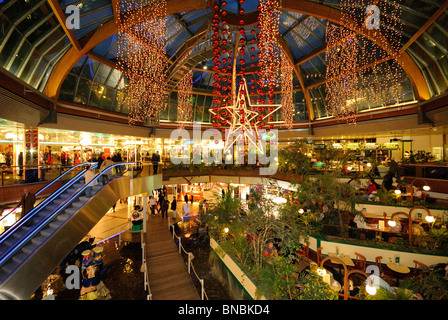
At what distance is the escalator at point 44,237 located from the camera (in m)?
4.56

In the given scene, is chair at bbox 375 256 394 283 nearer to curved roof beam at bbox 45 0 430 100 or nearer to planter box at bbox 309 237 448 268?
planter box at bbox 309 237 448 268

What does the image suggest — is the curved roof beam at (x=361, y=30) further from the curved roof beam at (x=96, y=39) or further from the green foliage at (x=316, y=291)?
the green foliage at (x=316, y=291)

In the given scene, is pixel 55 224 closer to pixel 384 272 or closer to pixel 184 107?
pixel 384 272

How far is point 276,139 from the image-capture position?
19.1 meters

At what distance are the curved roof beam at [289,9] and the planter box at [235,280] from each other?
9.28 metres

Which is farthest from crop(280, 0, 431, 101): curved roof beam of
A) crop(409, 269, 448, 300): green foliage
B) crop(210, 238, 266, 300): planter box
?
crop(210, 238, 266, 300): planter box

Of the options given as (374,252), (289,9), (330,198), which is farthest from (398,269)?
(289,9)

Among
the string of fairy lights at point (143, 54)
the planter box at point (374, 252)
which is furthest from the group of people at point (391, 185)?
the string of fairy lights at point (143, 54)

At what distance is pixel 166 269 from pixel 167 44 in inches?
496

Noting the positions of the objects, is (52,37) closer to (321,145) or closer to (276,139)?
(276,139)

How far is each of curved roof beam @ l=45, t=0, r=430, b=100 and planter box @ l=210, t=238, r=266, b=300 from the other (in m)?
9.28

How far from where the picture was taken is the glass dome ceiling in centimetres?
731
